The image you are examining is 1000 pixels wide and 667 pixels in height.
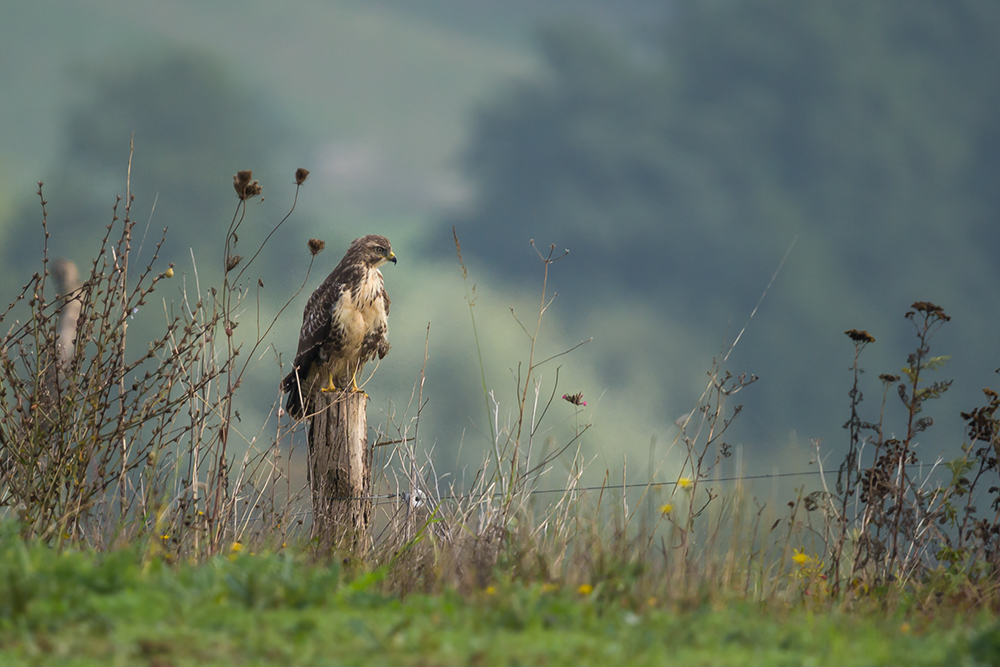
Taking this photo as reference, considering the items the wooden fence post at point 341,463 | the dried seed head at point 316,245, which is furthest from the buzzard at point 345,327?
the dried seed head at point 316,245

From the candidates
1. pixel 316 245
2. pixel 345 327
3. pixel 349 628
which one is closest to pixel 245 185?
pixel 316 245

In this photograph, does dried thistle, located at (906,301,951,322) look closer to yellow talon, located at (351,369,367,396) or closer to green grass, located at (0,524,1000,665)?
green grass, located at (0,524,1000,665)

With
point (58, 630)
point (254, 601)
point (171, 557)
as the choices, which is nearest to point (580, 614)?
point (254, 601)

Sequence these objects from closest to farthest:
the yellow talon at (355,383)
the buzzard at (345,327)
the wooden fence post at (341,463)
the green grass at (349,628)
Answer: the green grass at (349,628) < the wooden fence post at (341,463) < the yellow talon at (355,383) < the buzzard at (345,327)

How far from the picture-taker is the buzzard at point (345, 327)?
20.1 ft

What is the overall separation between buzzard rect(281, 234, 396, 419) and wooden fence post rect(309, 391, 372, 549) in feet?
1.16

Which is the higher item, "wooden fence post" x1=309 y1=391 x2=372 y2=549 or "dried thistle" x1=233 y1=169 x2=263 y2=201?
"dried thistle" x1=233 y1=169 x2=263 y2=201

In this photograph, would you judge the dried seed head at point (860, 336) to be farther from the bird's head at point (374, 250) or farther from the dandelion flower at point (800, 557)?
the bird's head at point (374, 250)

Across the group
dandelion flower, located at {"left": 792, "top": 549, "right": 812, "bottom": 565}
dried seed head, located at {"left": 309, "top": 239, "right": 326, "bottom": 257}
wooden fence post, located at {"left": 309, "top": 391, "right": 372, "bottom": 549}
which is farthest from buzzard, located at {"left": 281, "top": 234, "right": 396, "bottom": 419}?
dandelion flower, located at {"left": 792, "top": 549, "right": 812, "bottom": 565}

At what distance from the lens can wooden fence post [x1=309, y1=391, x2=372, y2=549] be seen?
18.4 ft

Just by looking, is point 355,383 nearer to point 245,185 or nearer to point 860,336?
point 245,185

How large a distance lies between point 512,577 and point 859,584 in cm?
210

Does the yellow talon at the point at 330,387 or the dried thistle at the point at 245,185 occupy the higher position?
the dried thistle at the point at 245,185

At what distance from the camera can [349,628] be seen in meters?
2.65
